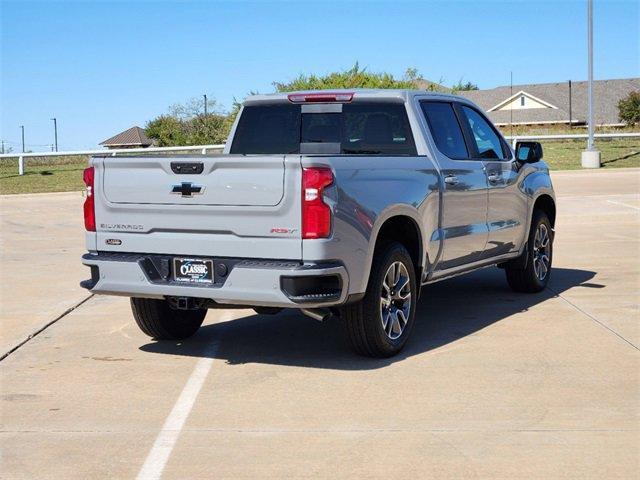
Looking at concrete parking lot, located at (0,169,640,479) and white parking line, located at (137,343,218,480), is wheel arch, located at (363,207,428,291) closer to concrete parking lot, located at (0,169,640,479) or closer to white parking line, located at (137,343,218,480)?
concrete parking lot, located at (0,169,640,479)

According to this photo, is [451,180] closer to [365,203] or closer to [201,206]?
[365,203]

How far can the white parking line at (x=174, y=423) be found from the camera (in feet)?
17.6

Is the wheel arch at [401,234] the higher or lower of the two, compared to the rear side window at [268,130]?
lower

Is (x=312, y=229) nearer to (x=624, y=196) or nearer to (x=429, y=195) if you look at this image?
(x=429, y=195)

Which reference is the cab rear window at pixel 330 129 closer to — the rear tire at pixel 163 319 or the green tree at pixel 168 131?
the rear tire at pixel 163 319

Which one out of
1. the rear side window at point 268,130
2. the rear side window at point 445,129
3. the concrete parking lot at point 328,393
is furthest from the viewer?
the rear side window at point 268,130

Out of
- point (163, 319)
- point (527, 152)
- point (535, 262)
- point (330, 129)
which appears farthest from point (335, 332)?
point (527, 152)

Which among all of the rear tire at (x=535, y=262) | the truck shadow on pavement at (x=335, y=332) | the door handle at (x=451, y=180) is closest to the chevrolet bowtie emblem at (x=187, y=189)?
the truck shadow on pavement at (x=335, y=332)

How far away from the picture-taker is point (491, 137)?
1011 centimetres

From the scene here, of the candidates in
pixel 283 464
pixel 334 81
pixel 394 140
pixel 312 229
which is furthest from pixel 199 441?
pixel 334 81

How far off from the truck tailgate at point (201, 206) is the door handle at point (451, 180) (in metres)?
2.10

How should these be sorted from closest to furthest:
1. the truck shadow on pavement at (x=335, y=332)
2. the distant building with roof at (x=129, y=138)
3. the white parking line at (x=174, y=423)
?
1. the white parking line at (x=174, y=423)
2. the truck shadow on pavement at (x=335, y=332)
3. the distant building with roof at (x=129, y=138)

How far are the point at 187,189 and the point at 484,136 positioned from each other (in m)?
3.65

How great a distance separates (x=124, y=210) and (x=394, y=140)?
2.37 meters
